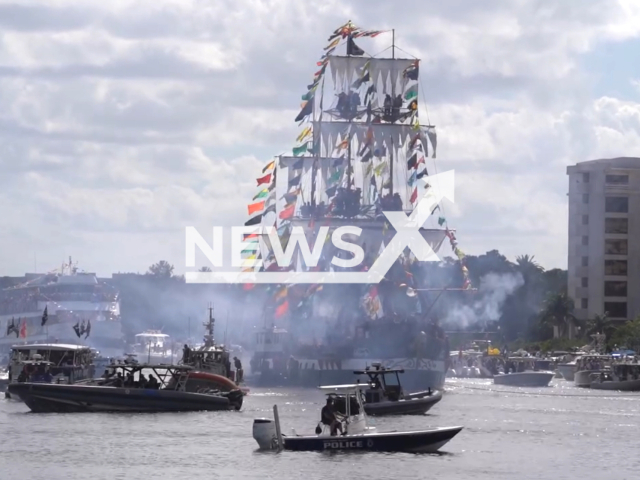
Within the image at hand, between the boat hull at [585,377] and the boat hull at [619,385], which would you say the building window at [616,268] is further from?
the boat hull at [619,385]

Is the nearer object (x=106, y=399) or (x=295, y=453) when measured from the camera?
(x=295, y=453)

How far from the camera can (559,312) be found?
19112cm

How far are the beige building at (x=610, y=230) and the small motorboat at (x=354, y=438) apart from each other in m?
124

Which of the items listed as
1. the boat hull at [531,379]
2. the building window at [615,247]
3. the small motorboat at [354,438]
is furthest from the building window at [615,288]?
the small motorboat at [354,438]

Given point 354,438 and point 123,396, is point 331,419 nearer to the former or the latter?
point 354,438

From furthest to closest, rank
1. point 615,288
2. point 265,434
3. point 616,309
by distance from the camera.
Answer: point 616,309 < point 615,288 < point 265,434

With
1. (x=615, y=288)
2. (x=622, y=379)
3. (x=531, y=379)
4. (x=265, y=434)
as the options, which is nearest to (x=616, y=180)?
(x=615, y=288)

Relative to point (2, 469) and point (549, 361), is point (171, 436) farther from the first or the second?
point (549, 361)

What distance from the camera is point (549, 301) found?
19325cm

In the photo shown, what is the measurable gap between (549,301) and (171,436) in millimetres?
127247

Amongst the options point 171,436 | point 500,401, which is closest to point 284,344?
point 500,401

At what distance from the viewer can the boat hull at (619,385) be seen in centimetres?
12438

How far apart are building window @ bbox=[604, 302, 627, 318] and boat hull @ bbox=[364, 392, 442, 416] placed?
103815 millimetres

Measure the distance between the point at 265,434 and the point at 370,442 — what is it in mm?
4831
